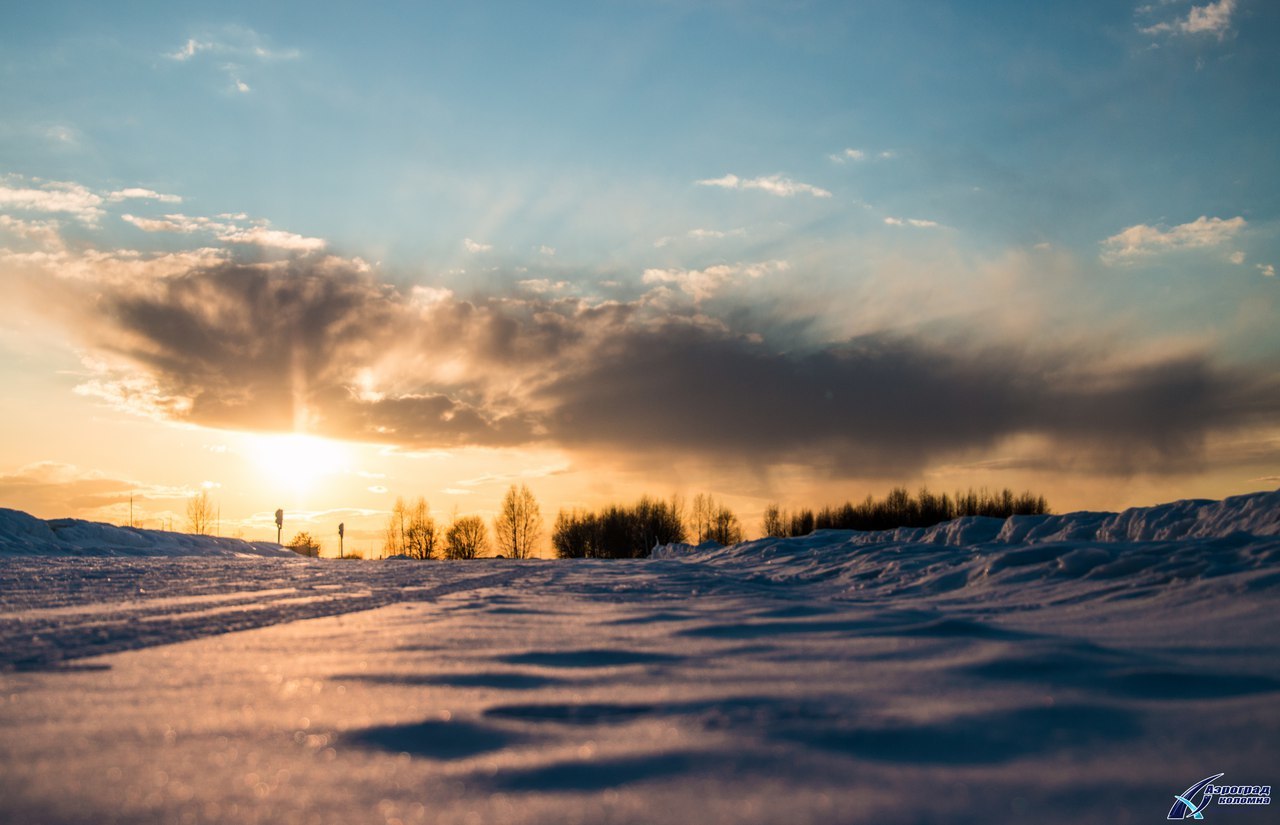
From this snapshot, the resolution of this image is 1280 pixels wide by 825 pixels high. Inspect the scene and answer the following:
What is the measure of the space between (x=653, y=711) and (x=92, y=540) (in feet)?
95.5

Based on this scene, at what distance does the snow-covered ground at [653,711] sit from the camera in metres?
1.20

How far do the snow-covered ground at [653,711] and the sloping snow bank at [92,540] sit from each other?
18757 millimetres

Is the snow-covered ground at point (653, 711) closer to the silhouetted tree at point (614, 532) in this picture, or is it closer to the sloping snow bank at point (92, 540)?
the sloping snow bank at point (92, 540)

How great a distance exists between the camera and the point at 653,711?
1726 millimetres

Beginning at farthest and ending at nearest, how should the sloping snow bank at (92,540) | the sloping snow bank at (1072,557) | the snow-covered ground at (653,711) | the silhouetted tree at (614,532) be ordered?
the silhouetted tree at (614,532) < the sloping snow bank at (92,540) < the sloping snow bank at (1072,557) < the snow-covered ground at (653,711)

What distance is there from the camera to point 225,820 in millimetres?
1129

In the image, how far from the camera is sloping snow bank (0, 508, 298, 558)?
63.5ft

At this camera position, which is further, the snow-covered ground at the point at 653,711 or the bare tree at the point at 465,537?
the bare tree at the point at 465,537

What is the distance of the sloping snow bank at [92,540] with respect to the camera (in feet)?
63.5

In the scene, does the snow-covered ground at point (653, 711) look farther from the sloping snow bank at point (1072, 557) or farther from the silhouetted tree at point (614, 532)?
the silhouetted tree at point (614, 532)

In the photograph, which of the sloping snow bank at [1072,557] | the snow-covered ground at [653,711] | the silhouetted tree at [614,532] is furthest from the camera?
the silhouetted tree at [614,532]

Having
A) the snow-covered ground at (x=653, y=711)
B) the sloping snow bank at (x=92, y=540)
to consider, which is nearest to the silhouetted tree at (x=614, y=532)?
the sloping snow bank at (x=92, y=540)

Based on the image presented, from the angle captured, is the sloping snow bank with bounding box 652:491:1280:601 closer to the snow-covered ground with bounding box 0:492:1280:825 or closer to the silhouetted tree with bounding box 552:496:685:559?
the snow-covered ground with bounding box 0:492:1280:825

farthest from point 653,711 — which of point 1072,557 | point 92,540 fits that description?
point 92,540
